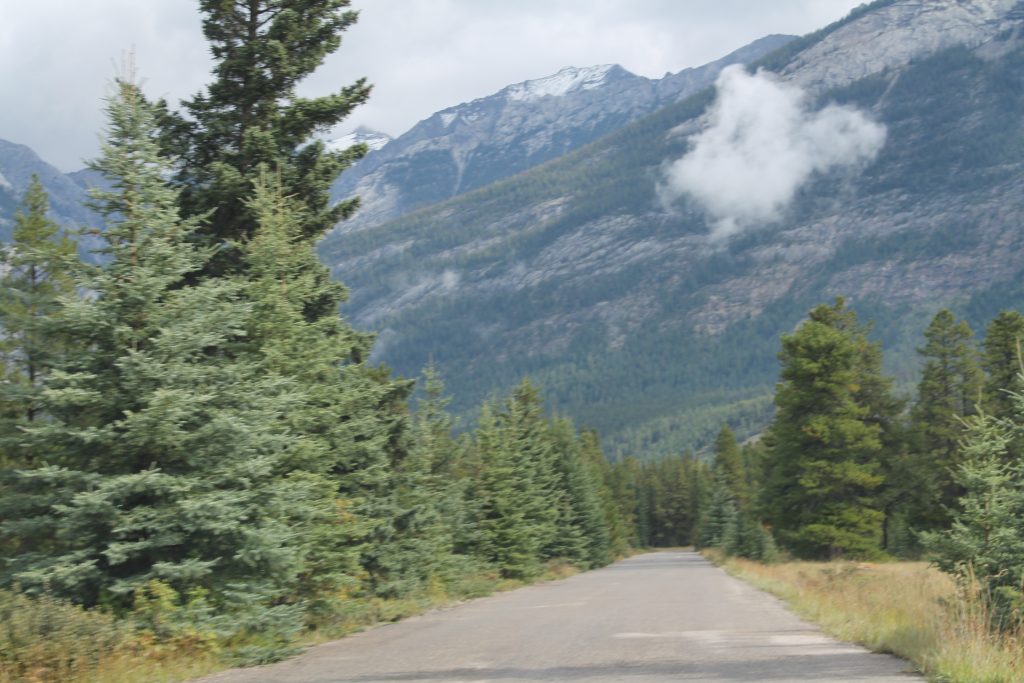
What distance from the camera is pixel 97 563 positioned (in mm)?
13477

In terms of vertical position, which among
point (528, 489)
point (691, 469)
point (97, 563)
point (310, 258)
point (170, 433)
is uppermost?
point (310, 258)

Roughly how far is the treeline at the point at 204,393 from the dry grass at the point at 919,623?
27.0 ft

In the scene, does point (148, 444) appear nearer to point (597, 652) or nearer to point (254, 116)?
point (597, 652)

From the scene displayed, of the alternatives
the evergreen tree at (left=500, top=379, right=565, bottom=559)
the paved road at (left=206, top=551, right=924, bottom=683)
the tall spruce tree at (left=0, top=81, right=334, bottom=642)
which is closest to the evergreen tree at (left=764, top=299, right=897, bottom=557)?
the evergreen tree at (left=500, top=379, right=565, bottom=559)

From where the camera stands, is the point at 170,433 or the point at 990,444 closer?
the point at 170,433

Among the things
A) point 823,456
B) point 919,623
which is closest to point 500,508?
point 823,456

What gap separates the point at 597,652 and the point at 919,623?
14.4ft

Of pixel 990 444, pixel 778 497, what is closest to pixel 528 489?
pixel 778 497

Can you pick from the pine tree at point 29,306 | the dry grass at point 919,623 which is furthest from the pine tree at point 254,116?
the dry grass at point 919,623

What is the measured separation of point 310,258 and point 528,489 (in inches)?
1184

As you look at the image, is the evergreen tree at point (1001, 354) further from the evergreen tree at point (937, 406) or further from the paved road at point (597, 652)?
the paved road at point (597, 652)

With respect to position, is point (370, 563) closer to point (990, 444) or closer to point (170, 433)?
point (170, 433)

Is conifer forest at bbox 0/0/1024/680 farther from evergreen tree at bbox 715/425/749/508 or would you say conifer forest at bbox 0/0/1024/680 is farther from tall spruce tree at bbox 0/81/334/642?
evergreen tree at bbox 715/425/749/508

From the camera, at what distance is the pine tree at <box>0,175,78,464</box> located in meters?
14.0
